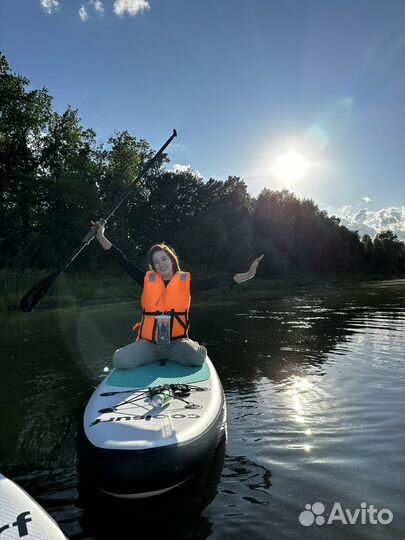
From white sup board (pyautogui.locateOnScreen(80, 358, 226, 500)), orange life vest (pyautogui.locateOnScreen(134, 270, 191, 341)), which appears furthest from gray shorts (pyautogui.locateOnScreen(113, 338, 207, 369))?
white sup board (pyautogui.locateOnScreen(80, 358, 226, 500))

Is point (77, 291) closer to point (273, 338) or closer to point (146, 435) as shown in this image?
point (273, 338)

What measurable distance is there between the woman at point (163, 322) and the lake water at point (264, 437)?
1013 millimetres

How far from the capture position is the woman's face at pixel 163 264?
5.79m

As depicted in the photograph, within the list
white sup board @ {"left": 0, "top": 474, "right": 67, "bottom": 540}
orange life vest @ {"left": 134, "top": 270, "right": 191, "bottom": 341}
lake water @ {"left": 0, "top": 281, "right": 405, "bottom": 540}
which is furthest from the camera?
orange life vest @ {"left": 134, "top": 270, "right": 191, "bottom": 341}

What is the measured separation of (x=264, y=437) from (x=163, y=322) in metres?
1.73

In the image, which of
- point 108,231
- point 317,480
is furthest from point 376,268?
point 317,480

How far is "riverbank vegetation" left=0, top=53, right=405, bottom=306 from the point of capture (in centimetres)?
2741

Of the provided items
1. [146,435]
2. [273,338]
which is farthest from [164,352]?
[273,338]

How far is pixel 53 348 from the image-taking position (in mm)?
10578

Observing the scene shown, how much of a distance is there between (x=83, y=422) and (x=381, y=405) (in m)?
3.88

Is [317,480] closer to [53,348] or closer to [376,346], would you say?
[376,346]

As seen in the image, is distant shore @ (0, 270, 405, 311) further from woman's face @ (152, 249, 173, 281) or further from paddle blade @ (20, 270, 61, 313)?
woman's face @ (152, 249, 173, 281)

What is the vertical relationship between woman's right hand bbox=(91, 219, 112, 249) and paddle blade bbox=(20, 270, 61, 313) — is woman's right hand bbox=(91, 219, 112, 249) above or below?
above

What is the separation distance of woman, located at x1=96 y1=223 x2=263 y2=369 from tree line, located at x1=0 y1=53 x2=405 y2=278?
21.0m
